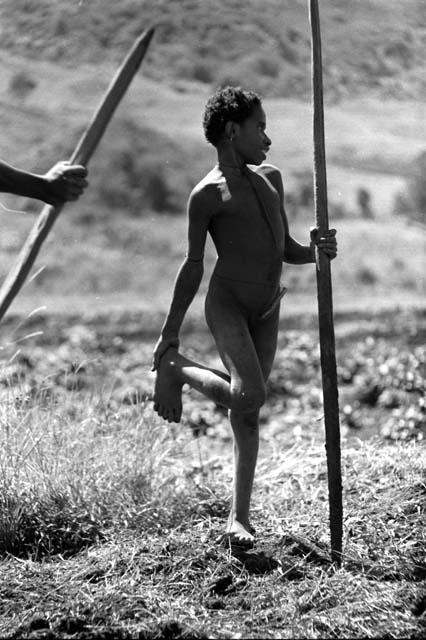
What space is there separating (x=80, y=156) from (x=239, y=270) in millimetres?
1573

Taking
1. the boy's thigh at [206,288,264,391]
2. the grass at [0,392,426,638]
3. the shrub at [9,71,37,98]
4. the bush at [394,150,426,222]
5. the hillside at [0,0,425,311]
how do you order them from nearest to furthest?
the grass at [0,392,426,638] → the boy's thigh at [206,288,264,391] → the bush at [394,150,426,222] → the hillside at [0,0,425,311] → the shrub at [9,71,37,98]

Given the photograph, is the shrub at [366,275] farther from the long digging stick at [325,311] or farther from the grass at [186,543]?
the long digging stick at [325,311]

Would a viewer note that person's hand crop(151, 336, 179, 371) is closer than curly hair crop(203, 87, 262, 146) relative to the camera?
No

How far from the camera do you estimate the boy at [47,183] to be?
152 inches

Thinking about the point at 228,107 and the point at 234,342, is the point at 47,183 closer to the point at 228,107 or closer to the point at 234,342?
the point at 228,107

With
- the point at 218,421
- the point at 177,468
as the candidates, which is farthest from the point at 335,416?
the point at 218,421

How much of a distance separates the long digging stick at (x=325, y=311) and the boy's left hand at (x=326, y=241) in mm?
16

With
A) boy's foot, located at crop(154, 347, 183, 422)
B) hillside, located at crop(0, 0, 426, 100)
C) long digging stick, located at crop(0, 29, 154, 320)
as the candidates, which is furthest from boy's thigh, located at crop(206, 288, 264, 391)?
hillside, located at crop(0, 0, 426, 100)

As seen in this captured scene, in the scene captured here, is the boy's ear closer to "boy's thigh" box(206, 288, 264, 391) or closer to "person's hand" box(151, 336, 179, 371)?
"boy's thigh" box(206, 288, 264, 391)

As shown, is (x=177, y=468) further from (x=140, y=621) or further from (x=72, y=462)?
(x=140, y=621)

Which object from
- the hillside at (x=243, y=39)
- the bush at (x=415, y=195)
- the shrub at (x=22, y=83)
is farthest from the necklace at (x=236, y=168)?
the shrub at (x=22, y=83)

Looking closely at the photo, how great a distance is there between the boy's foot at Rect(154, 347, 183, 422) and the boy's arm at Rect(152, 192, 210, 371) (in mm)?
30

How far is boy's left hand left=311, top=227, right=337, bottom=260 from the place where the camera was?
3.62 m

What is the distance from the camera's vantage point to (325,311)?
361 cm
